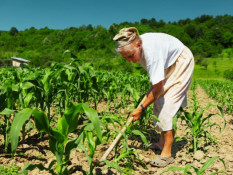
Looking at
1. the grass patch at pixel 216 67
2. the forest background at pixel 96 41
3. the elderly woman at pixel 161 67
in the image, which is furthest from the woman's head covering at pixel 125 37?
the forest background at pixel 96 41

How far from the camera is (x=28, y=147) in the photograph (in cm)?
221

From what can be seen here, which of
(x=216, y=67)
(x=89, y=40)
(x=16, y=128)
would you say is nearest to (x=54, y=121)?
(x=16, y=128)

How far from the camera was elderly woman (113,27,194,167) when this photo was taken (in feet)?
6.28

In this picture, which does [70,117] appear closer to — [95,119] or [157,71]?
[95,119]

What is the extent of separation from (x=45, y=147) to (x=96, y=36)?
6340cm

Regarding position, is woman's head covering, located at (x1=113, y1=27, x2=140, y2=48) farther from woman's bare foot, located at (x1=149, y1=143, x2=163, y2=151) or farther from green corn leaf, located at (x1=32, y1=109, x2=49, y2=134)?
woman's bare foot, located at (x1=149, y1=143, x2=163, y2=151)

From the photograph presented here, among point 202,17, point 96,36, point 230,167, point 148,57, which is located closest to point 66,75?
point 148,57

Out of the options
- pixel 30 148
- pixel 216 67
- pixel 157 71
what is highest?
pixel 216 67

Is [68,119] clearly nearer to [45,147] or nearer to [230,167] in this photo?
[45,147]

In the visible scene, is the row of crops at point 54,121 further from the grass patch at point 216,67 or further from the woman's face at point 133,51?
the grass patch at point 216,67

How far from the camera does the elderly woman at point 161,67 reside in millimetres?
1913

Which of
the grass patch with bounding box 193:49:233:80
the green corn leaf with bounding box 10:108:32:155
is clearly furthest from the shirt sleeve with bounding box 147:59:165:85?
the grass patch with bounding box 193:49:233:80

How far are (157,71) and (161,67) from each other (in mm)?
53

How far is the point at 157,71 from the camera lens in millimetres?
1864
